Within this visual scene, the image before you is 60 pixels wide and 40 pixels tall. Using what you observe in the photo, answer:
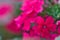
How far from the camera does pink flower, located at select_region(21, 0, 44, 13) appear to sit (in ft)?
3.07

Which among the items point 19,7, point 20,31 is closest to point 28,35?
point 20,31

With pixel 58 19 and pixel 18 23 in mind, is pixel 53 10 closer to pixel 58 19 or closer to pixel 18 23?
pixel 58 19

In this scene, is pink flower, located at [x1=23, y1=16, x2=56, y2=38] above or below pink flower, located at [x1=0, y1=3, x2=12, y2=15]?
below

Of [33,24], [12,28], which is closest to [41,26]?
[33,24]

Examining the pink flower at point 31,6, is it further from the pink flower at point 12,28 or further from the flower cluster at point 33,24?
the pink flower at point 12,28

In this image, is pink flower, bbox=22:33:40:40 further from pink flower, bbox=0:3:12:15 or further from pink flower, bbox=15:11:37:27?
pink flower, bbox=0:3:12:15

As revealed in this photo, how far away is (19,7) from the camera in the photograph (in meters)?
0.94

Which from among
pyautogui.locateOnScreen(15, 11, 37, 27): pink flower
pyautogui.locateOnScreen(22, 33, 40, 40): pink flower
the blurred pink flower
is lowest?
pyautogui.locateOnScreen(22, 33, 40, 40): pink flower

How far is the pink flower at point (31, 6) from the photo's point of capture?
0.94m

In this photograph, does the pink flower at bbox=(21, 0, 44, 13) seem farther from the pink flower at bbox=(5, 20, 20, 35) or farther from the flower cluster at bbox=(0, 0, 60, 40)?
the pink flower at bbox=(5, 20, 20, 35)

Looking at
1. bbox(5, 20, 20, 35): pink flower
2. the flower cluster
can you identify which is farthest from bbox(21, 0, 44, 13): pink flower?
bbox(5, 20, 20, 35): pink flower

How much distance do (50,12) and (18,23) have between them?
0.21 metres

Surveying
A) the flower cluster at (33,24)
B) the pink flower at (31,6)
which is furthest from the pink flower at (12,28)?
the pink flower at (31,6)

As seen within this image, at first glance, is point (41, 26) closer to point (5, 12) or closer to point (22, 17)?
point (22, 17)
